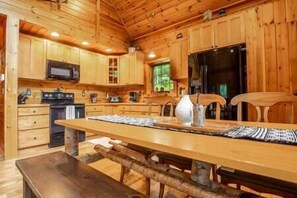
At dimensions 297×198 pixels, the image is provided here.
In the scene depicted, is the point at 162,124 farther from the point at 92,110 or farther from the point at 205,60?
the point at 92,110

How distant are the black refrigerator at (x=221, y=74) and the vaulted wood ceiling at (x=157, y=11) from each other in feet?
4.26

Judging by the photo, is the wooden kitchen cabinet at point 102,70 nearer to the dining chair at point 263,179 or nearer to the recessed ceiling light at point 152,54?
the recessed ceiling light at point 152,54

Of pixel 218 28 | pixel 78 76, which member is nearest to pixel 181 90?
pixel 218 28

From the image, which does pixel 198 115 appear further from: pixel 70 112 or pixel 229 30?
pixel 70 112

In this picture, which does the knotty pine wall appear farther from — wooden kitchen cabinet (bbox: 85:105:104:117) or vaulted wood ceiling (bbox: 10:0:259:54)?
wooden kitchen cabinet (bbox: 85:105:104:117)

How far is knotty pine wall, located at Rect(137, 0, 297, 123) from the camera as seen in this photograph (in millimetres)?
2521

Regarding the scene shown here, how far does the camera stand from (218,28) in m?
3.19

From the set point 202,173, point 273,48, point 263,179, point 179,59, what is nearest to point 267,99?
point 263,179

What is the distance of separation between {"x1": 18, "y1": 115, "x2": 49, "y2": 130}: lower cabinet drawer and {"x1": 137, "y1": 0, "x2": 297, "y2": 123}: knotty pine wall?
3522 millimetres

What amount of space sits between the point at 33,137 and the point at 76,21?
267 cm

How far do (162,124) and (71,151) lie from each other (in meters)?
1.13

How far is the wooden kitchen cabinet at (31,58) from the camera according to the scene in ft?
11.7

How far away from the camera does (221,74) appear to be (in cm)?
301

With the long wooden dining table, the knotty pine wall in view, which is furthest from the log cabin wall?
the long wooden dining table
